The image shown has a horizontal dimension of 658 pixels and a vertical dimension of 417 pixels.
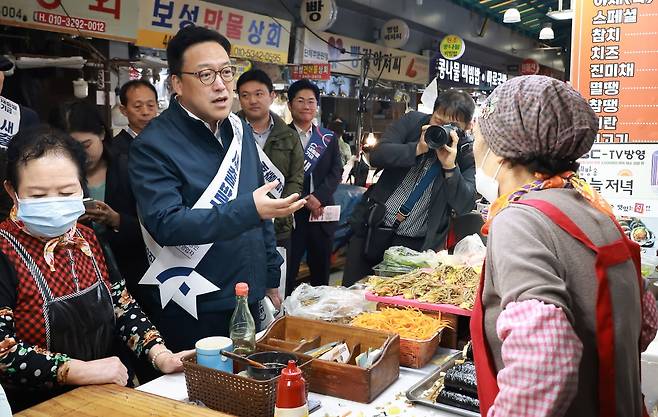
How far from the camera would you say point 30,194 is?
5.45 ft

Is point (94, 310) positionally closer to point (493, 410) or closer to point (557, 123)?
point (493, 410)

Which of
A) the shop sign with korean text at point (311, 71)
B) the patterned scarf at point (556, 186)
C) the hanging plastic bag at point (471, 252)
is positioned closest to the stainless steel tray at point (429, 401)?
the patterned scarf at point (556, 186)

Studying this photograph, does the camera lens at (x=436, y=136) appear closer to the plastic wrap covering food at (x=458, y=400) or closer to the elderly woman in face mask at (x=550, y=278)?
the plastic wrap covering food at (x=458, y=400)

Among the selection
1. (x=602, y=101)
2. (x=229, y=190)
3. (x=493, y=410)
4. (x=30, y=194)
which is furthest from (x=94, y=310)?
(x=602, y=101)

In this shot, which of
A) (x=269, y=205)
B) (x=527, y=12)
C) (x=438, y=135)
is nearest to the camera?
(x=269, y=205)

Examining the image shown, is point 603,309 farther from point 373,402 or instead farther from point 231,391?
point 231,391

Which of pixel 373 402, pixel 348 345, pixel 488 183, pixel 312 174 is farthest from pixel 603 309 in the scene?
pixel 312 174

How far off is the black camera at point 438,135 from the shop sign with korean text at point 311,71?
4.37 m

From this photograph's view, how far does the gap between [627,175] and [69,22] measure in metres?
3.97

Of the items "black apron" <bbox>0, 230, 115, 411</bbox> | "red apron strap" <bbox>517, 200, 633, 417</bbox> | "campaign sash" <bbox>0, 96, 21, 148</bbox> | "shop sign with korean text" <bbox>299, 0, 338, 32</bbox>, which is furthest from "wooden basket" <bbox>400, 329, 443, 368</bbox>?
"shop sign with korean text" <bbox>299, 0, 338, 32</bbox>

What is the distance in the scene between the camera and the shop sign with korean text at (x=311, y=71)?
7152 mm

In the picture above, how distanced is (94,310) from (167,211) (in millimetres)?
397

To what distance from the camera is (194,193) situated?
2.10 meters

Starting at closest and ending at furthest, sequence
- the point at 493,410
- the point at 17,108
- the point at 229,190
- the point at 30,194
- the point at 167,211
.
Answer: the point at 493,410 → the point at 30,194 → the point at 167,211 → the point at 229,190 → the point at 17,108
